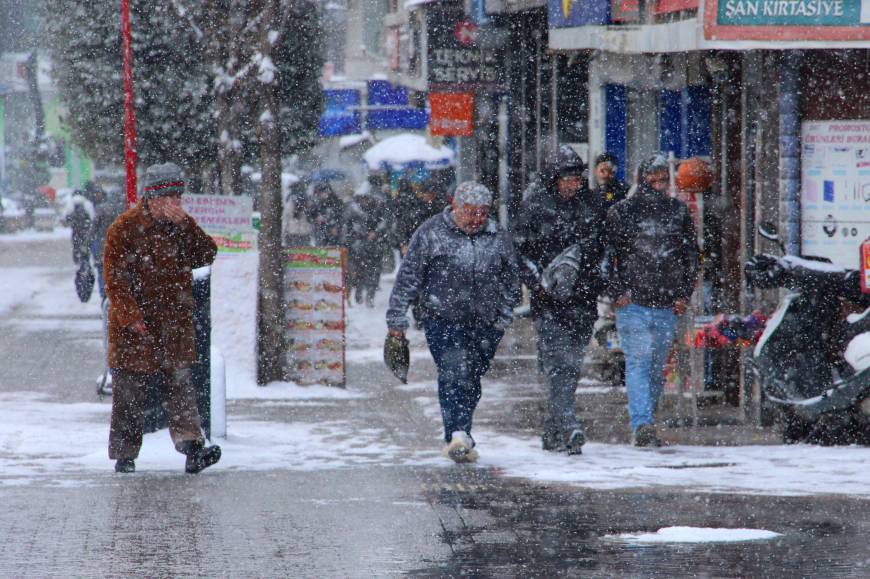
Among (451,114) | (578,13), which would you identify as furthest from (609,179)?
(451,114)

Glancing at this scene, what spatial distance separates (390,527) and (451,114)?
1583cm

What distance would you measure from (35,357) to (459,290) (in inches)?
297

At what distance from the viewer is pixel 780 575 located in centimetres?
655

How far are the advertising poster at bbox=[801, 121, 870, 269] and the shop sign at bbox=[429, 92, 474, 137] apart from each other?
11932mm

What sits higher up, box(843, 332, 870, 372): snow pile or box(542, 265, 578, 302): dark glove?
box(542, 265, 578, 302): dark glove

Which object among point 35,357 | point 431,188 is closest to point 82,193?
point 431,188

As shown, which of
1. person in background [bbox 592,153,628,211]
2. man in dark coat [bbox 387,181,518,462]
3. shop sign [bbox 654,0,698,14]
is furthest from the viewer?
person in background [bbox 592,153,628,211]

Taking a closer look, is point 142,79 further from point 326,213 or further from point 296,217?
point 326,213

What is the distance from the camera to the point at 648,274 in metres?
10.3

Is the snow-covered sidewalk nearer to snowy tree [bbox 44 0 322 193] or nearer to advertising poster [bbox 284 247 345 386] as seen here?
advertising poster [bbox 284 247 345 386]

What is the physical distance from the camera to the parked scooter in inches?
402

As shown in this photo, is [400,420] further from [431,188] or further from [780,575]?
[431,188]

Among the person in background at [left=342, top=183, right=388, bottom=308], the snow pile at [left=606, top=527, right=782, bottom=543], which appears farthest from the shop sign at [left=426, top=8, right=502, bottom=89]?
the snow pile at [left=606, top=527, right=782, bottom=543]

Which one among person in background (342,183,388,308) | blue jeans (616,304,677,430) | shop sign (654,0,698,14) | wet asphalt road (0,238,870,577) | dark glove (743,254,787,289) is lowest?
person in background (342,183,388,308)
